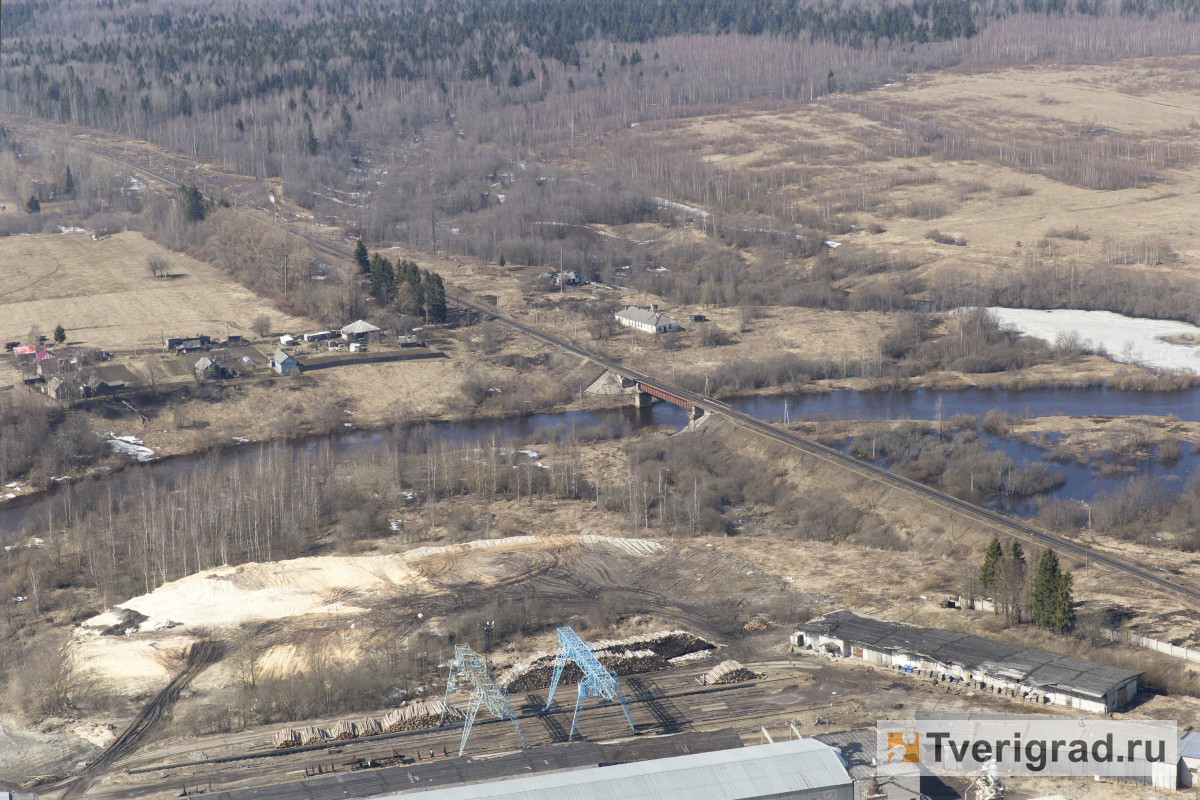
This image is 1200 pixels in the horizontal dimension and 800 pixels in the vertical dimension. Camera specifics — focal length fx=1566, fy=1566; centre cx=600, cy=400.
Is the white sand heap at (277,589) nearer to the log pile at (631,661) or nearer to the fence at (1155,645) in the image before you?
the log pile at (631,661)

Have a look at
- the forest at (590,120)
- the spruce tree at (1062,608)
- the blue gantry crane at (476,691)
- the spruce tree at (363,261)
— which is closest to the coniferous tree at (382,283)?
the spruce tree at (363,261)

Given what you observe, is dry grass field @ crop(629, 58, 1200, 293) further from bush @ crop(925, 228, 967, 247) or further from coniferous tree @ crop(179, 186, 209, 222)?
coniferous tree @ crop(179, 186, 209, 222)

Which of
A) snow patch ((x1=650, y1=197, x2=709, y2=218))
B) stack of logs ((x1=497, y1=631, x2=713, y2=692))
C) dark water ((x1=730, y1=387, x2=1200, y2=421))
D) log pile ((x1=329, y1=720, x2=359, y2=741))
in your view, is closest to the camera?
log pile ((x1=329, y1=720, x2=359, y2=741))

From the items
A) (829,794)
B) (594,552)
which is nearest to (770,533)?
(594,552)

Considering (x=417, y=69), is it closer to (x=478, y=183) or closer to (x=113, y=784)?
(x=478, y=183)

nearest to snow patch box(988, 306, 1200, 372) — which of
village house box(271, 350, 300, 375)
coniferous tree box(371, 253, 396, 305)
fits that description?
coniferous tree box(371, 253, 396, 305)
